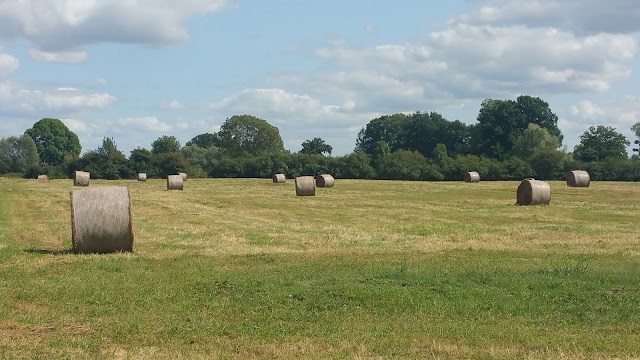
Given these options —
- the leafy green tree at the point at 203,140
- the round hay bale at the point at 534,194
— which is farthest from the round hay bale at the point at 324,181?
the leafy green tree at the point at 203,140

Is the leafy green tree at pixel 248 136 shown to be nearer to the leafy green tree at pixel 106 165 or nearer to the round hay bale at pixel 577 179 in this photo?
the leafy green tree at pixel 106 165

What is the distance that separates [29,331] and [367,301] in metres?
4.79

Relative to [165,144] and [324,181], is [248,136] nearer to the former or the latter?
[165,144]

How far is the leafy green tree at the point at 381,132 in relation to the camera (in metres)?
Answer: 159

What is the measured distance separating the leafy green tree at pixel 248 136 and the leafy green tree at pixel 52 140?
35865 mm

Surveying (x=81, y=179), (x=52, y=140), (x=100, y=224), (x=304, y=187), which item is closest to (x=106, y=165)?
(x=81, y=179)

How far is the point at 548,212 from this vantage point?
34.7 m

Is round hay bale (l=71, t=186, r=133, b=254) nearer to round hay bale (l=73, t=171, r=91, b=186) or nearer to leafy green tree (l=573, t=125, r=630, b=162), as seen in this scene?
round hay bale (l=73, t=171, r=91, b=186)

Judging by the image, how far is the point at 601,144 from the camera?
398ft

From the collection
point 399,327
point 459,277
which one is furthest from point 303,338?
point 459,277

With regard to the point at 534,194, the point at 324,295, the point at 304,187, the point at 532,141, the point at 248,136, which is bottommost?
the point at 324,295

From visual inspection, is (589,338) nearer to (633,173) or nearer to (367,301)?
(367,301)

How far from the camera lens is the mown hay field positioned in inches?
388

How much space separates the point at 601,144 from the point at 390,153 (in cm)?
3090
